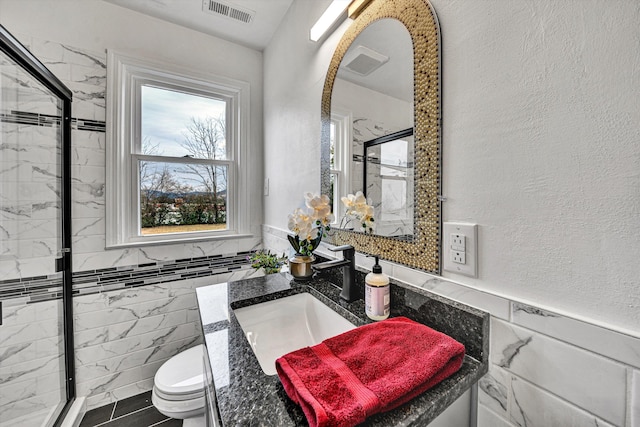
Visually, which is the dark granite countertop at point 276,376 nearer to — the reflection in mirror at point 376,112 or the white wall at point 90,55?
the reflection in mirror at point 376,112

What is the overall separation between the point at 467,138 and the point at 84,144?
206 cm

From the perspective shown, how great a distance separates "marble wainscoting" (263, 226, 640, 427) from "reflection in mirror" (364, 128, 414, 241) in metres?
0.25

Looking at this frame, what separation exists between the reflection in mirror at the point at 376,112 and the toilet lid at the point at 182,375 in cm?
109

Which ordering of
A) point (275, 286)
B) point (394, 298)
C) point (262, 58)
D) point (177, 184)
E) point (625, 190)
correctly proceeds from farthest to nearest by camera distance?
point (262, 58) → point (177, 184) → point (275, 286) → point (394, 298) → point (625, 190)

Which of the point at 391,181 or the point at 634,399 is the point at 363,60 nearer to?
the point at 391,181

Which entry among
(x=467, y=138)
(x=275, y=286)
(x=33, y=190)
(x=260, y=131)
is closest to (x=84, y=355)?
(x=33, y=190)

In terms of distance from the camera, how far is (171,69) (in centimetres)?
178

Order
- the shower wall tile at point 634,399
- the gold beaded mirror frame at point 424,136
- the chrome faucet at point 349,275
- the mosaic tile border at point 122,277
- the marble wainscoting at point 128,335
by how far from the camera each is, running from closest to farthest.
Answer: the shower wall tile at point 634,399
the gold beaded mirror frame at point 424,136
the chrome faucet at point 349,275
the mosaic tile border at point 122,277
the marble wainscoting at point 128,335

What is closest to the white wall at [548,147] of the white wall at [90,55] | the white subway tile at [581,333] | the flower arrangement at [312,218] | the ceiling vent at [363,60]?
the white subway tile at [581,333]

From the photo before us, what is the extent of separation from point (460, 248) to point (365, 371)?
382 mm

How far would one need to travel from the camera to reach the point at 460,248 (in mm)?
653

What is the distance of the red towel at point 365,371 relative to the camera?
0.42 meters

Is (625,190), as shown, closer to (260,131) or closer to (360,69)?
(360,69)

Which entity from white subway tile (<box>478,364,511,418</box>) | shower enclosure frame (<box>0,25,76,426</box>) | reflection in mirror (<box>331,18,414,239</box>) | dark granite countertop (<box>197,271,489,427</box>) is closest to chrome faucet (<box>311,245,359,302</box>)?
dark granite countertop (<box>197,271,489,427</box>)
